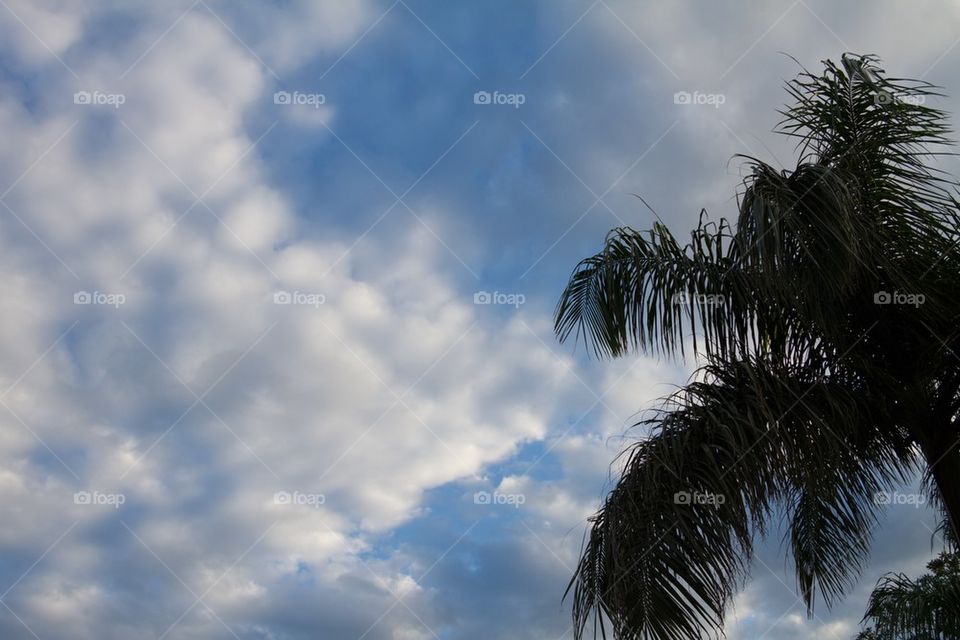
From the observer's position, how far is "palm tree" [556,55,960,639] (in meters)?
5.47

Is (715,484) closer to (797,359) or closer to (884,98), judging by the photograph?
(797,359)

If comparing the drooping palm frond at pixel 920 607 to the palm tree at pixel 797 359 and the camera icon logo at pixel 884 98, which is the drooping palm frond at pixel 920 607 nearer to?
the palm tree at pixel 797 359

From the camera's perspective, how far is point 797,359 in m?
6.36

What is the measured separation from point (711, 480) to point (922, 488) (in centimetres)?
306

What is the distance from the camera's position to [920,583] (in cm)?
1067

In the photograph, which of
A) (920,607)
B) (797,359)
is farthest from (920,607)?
(797,359)

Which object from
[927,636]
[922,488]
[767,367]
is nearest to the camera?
[767,367]

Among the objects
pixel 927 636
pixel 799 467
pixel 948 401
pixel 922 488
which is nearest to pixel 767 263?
pixel 799 467

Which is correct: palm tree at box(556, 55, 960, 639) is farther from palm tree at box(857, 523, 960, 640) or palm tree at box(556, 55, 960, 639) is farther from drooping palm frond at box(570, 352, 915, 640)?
palm tree at box(857, 523, 960, 640)

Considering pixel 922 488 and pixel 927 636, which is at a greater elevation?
pixel 922 488

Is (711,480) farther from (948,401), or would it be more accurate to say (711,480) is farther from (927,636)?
(927,636)

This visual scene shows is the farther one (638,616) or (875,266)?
(875,266)

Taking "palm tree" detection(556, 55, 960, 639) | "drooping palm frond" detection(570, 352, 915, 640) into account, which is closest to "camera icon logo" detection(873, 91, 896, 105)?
"palm tree" detection(556, 55, 960, 639)

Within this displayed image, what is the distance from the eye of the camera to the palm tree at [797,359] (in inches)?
215
